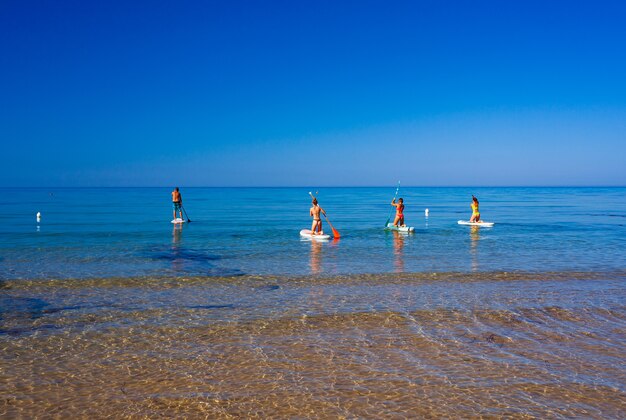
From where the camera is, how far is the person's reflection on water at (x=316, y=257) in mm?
19281

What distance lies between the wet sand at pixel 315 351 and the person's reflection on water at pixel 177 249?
463 cm

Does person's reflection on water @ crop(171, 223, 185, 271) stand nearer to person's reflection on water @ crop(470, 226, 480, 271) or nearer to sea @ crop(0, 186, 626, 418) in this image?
sea @ crop(0, 186, 626, 418)

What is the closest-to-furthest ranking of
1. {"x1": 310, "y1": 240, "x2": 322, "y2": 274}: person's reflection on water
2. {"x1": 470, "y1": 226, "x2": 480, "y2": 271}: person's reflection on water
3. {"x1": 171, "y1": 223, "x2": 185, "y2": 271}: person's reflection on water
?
1. {"x1": 310, "y1": 240, "x2": 322, "y2": 274}: person's reflection on water
2. {"x1": 171, "y1": 223, "x2": 185, "y2": 271}: person's reflection on water
3. {"x1": 470, "y1": 226, "x2": 480, "y2": 271}: person's reflection on water

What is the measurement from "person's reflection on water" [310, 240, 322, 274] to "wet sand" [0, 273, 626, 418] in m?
3.65

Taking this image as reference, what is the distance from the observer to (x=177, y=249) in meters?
25.7

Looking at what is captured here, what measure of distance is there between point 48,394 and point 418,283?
444 inches

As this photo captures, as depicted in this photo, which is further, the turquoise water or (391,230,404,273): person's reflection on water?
(391,230,404,273): person's reflection on water

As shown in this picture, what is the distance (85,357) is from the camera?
923 cm

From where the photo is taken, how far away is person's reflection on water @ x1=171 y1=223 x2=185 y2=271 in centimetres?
2033

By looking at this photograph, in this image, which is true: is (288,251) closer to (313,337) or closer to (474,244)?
(474,244)

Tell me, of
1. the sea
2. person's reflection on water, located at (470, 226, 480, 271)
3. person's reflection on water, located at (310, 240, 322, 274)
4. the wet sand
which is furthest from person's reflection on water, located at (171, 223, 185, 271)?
person's reflection on water, located at (470, 226, 480, 271)

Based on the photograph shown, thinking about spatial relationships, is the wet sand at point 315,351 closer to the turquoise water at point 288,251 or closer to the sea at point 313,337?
the sea at point 313,337

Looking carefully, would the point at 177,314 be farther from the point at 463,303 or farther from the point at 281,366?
the point at 463,303

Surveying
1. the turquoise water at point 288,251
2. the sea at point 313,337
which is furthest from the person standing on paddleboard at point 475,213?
the sea at point 313,337
